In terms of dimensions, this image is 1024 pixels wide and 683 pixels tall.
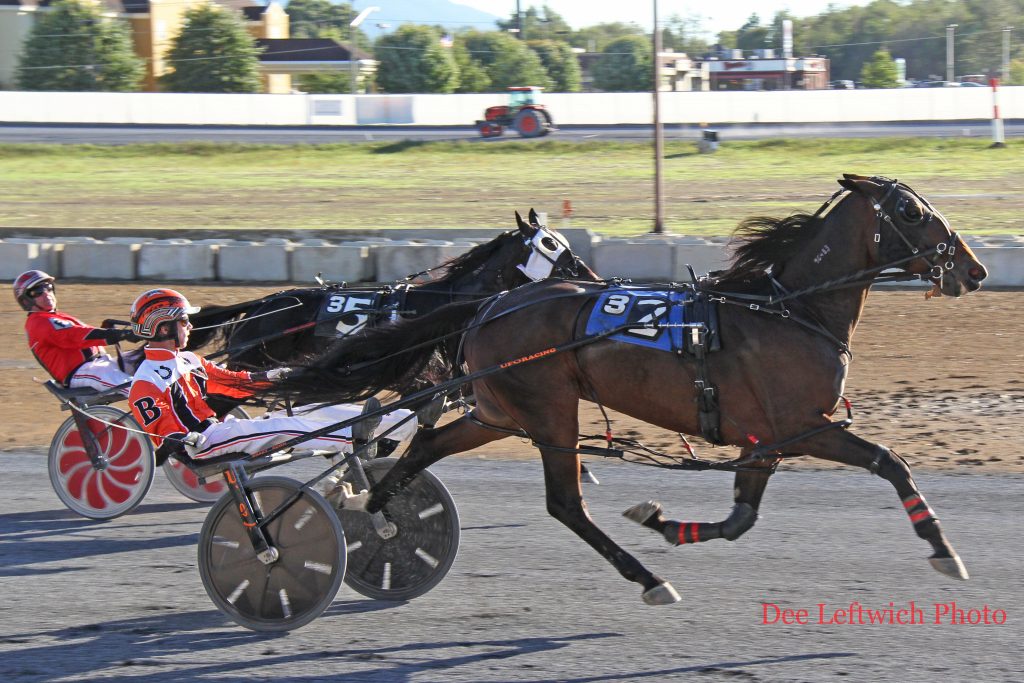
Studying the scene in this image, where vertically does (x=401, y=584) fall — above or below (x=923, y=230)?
below

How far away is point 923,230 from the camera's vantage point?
5164 mm

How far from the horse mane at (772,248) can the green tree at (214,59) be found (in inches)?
1825

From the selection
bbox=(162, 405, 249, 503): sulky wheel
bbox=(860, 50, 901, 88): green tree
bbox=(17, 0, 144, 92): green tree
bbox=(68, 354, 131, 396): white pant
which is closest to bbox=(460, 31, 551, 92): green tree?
bbox=(860, 50, 901, 88): green tree

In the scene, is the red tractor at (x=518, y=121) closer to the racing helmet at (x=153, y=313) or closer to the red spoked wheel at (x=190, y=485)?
the red spoked wheel at (x=190, y=485)

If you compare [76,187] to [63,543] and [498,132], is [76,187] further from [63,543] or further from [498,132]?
[63,543]

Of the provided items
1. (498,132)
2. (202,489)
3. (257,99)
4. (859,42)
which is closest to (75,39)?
(257,99)

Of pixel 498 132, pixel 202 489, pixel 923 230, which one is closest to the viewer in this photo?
pixel 923 230

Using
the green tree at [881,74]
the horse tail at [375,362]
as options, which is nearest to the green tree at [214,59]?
the green tree at [881,74]

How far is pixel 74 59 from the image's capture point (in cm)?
4959

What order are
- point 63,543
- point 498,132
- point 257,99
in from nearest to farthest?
point 63,543
point 498,132
point 257,99

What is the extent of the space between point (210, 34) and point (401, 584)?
47.9 meters

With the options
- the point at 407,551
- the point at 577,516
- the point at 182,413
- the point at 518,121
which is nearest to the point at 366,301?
the point at 182,413

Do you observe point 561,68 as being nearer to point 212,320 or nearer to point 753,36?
point 753,36

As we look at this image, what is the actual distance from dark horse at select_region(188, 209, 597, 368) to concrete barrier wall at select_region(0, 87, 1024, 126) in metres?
31.6
